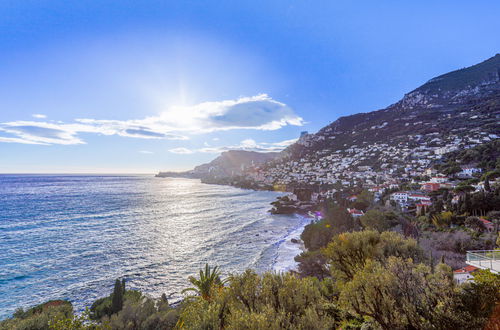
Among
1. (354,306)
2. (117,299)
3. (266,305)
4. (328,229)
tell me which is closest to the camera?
(354,306)

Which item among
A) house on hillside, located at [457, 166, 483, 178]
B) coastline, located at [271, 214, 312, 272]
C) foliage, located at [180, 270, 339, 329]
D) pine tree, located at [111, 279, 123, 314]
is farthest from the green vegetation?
house on hillside, located at [457, 166, 483, 178]

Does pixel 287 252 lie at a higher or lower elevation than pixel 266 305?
lower

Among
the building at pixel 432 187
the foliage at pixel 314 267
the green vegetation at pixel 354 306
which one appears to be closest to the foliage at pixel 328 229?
the foliage at pixel 314 267

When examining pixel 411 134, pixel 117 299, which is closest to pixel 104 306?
pixel 117 299

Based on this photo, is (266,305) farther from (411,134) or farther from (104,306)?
(411,134)

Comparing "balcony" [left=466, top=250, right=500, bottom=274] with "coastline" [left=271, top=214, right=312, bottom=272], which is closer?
"balcony" [left=466, top=250, right=500, bottom=274]

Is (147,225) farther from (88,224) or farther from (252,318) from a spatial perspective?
(252,318)

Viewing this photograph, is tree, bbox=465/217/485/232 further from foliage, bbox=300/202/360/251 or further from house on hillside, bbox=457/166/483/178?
house on hillside, bbox=457/166/483/178

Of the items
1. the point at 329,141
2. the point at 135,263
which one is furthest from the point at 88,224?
the point at 329,141
